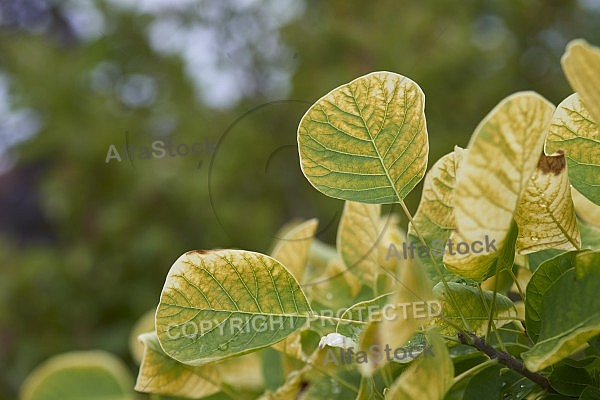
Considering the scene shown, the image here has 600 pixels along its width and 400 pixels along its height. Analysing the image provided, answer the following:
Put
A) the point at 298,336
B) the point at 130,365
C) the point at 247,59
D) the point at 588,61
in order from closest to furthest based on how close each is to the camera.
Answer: the point at 588,61
the point at 298,336
the point at 130,365
the point at 247,59

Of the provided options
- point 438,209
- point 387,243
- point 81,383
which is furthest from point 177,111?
point 438,209

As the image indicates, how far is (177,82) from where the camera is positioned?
1972 mm

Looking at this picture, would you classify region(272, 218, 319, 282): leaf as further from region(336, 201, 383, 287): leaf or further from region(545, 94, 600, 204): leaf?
region(545, 94, 600, 204): leaf

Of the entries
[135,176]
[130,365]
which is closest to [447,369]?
[130,365]

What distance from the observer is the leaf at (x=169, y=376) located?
31 cm

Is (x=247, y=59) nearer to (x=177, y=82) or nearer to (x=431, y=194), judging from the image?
(x=177, y=82)

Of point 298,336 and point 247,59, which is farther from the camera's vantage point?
point 247,59

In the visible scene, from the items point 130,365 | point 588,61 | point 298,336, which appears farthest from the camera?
point 130,365

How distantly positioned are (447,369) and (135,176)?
1.80 metres

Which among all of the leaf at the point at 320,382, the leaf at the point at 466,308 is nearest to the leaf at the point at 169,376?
the leaf at the point at 320,382

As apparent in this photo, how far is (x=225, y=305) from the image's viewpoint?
25 centimetres

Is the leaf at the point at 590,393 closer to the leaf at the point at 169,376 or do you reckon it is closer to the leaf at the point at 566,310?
the leaf at the point at 566,310

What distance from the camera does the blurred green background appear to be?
68.6 inches

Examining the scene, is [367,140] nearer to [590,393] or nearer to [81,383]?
[590,393]
